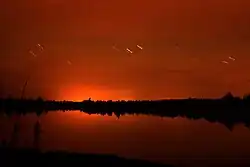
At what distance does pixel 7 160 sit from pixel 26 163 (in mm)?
1035

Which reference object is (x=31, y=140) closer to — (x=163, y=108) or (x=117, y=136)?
(x=117, y=136)

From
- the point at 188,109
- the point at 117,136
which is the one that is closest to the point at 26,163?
the point at 117,136

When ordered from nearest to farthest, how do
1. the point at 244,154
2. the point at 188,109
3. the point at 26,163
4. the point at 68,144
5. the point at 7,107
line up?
the point at 26,163 → the point at 244,154 → the point at 68,144 → the point at 7,107 → the point at 188,109

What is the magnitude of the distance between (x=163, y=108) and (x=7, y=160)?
7580 centimetres

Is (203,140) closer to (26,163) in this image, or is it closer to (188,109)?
(26,163)

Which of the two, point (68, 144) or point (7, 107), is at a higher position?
point (7, 107)

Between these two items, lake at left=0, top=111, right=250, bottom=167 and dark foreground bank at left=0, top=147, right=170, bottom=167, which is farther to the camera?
lake at left=0, top=111, right=250, bottom=167

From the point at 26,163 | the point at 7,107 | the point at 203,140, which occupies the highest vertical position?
the point at 7,107

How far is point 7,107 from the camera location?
247ft

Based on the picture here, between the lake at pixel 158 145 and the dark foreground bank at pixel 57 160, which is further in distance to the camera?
the lake at pixel 158 145

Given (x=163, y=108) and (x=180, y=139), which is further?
(x=163, y=108)

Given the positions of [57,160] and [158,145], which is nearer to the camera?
[57,160]

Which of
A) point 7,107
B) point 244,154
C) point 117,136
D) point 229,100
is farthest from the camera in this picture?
point 229,100

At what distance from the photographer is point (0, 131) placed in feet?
119
